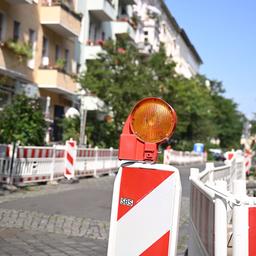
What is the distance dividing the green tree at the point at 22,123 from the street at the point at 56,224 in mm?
3848

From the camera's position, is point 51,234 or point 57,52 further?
point 57,52

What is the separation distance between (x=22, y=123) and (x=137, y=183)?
1377 cm

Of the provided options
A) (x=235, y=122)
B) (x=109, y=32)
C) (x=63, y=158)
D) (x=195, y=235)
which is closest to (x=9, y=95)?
(x=63, y=158)

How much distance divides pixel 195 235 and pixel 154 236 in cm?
169

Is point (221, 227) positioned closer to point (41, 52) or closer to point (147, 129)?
point (147, 129)

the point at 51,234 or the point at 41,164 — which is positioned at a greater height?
the point at 41,164

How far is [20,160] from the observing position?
46.8 ft

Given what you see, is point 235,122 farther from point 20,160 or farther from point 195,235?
point 195,235

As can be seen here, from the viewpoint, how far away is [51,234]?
7.79 metres

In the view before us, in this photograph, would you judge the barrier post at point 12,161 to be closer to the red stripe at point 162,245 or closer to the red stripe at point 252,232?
the red stripe at point 162,245

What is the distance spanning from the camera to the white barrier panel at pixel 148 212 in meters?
3.92

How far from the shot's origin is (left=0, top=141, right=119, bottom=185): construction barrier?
1391cm

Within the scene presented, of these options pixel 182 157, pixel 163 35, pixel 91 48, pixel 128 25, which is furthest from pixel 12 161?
pixel 163 35

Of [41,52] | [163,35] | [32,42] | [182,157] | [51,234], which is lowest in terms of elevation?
[51,234]
